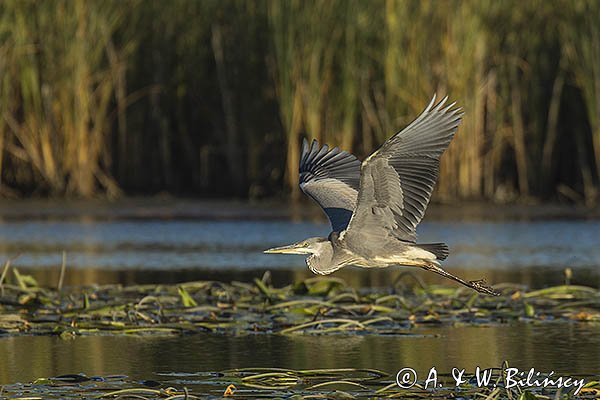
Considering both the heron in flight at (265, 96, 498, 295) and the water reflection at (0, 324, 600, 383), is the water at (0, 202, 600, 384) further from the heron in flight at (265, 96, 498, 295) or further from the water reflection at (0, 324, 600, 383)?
the heron in flight at (265, 96, 498, 295)

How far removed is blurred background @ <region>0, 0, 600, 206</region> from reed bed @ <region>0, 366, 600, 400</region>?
8.67 meters

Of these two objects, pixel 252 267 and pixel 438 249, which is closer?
pixel 438 249

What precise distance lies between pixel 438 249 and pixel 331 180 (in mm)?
1191

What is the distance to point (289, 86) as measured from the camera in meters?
15.4

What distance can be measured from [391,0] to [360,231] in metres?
8.85

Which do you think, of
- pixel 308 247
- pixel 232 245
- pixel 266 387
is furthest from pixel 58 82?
pixel 266 387

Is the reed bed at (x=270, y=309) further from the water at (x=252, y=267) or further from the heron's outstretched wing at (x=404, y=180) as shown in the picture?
the heron's outstretched wing at (x=404, y=180)

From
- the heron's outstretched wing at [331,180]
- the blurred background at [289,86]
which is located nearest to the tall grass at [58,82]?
the blurred background at [289,86]

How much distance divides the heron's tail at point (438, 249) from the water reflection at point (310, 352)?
562 mm

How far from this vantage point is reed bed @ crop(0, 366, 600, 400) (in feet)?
19.6

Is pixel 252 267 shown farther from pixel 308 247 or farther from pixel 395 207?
pixel 395 207

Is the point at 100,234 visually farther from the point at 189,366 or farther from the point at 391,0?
the point at 189,366

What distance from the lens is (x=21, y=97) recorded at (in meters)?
16.1

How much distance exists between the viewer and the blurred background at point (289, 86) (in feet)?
49.6
